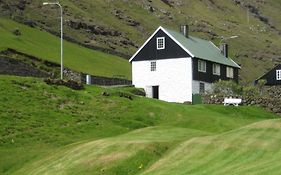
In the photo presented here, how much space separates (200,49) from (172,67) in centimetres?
710

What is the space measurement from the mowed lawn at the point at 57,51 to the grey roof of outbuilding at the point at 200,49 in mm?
22260

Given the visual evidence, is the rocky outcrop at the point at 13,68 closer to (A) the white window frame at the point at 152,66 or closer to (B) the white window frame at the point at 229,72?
(A) the white window frame at the point at 152,66

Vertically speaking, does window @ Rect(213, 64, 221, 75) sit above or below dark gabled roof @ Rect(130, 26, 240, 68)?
below

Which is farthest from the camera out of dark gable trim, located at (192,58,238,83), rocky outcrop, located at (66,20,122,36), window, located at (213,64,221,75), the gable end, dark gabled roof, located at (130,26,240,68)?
rocky outcrop, located at (66,20,122,36)

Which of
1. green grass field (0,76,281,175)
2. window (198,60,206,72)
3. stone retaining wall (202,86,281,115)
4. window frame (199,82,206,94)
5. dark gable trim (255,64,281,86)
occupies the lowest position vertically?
green grass field (0,76,281,175)

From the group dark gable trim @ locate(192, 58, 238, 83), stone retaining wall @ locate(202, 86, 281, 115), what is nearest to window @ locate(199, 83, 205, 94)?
dark gable trim @ locate(192, 58, 238, 83)

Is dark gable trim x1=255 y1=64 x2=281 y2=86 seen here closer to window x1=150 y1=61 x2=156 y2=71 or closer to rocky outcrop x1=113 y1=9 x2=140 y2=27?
window x1=150 y1=61 x2=156 y2=71

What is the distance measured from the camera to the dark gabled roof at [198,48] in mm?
86500

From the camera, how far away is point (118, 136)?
140ft

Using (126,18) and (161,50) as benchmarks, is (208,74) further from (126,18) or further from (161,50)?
(126,18)

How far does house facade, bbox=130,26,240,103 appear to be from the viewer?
85250 millimetres

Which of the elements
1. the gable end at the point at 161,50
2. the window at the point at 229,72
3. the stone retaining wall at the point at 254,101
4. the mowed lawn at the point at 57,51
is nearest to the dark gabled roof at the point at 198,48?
the gable end at the point at 161,50

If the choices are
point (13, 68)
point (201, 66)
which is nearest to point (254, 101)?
point (201, 66)

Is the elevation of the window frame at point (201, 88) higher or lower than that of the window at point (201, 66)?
lower
